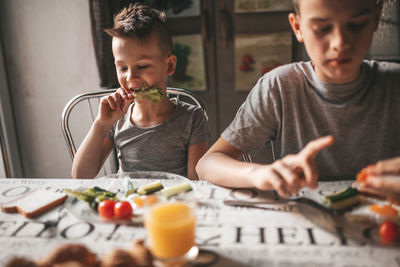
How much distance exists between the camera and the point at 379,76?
4.36ft

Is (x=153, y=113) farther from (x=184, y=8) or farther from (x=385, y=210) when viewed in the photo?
(x=184, y=8)

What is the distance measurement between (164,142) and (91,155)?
36 cm

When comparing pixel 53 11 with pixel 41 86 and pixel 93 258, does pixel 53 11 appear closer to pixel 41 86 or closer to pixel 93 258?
pixel 41 86

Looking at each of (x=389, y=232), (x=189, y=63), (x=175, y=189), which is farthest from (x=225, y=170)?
(x=189, y=63)

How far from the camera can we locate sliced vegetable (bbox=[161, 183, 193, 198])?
1085 millimetres

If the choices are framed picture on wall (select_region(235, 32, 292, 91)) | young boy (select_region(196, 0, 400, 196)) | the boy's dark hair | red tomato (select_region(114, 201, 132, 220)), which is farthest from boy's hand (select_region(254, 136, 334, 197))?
framed picture on wall (select_region(235, 32, 292, 91))

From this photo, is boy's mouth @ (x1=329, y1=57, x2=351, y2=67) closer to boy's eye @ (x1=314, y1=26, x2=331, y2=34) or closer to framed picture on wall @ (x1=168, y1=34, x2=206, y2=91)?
boy's eye @ (x1=314, y1=26, x2=331, y2=34)

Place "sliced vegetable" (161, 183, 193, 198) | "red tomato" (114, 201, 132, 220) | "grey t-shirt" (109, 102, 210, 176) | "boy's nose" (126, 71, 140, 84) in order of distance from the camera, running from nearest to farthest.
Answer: "red tomato" (114, 201, 132, 220) < "sliced vegetable" (161, 183, 193, 198) < "boy's nose" (126, 71, 140, 84) < "grey t-shirt" (109, 102, 210, 176)

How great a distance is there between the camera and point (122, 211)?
3.19ft

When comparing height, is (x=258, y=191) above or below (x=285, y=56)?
below

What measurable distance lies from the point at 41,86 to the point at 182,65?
53.9 inches

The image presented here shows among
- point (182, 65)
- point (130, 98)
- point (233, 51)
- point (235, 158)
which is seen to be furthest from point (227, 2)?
point (235, 158)

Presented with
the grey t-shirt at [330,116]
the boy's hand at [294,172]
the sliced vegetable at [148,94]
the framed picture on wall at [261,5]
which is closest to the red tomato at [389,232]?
the boy's hand at [294,172]

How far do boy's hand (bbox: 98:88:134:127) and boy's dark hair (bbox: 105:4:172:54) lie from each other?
28 cm
